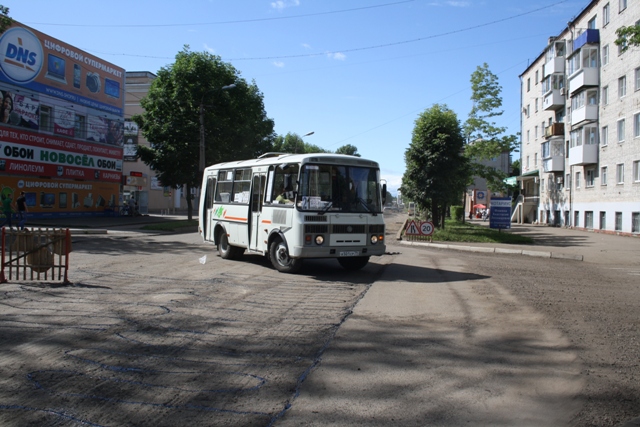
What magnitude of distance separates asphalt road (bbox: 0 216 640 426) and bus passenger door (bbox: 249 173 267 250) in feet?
7.27

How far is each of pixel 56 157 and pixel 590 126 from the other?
1477 inches

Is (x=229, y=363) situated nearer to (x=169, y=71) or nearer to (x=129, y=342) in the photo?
(x=129, y=342)

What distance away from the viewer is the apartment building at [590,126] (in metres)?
32.0

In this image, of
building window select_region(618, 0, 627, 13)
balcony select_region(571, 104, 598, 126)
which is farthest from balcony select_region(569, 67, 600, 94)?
building window select_region(618, 0, 627, 13)

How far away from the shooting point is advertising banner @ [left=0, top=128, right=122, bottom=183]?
3033 centimetres

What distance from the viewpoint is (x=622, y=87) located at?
3350 centimetres

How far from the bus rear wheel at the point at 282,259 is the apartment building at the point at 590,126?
27077 mm

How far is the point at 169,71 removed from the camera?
116ft

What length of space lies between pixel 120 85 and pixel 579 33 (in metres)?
36.4

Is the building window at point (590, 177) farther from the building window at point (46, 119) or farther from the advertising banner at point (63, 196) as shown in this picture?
the building window at point (46, 119)

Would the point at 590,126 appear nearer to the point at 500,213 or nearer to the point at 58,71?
the point at 500,213

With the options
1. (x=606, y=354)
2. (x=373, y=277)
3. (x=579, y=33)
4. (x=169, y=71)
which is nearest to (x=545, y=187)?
(x=579, y=33)

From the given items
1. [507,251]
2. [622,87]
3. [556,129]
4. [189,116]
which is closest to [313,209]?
[507,251]

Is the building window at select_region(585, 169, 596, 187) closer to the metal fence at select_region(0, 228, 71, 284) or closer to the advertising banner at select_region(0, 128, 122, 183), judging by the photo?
the advertising banner at select_region(0, 128, 122, 183)
